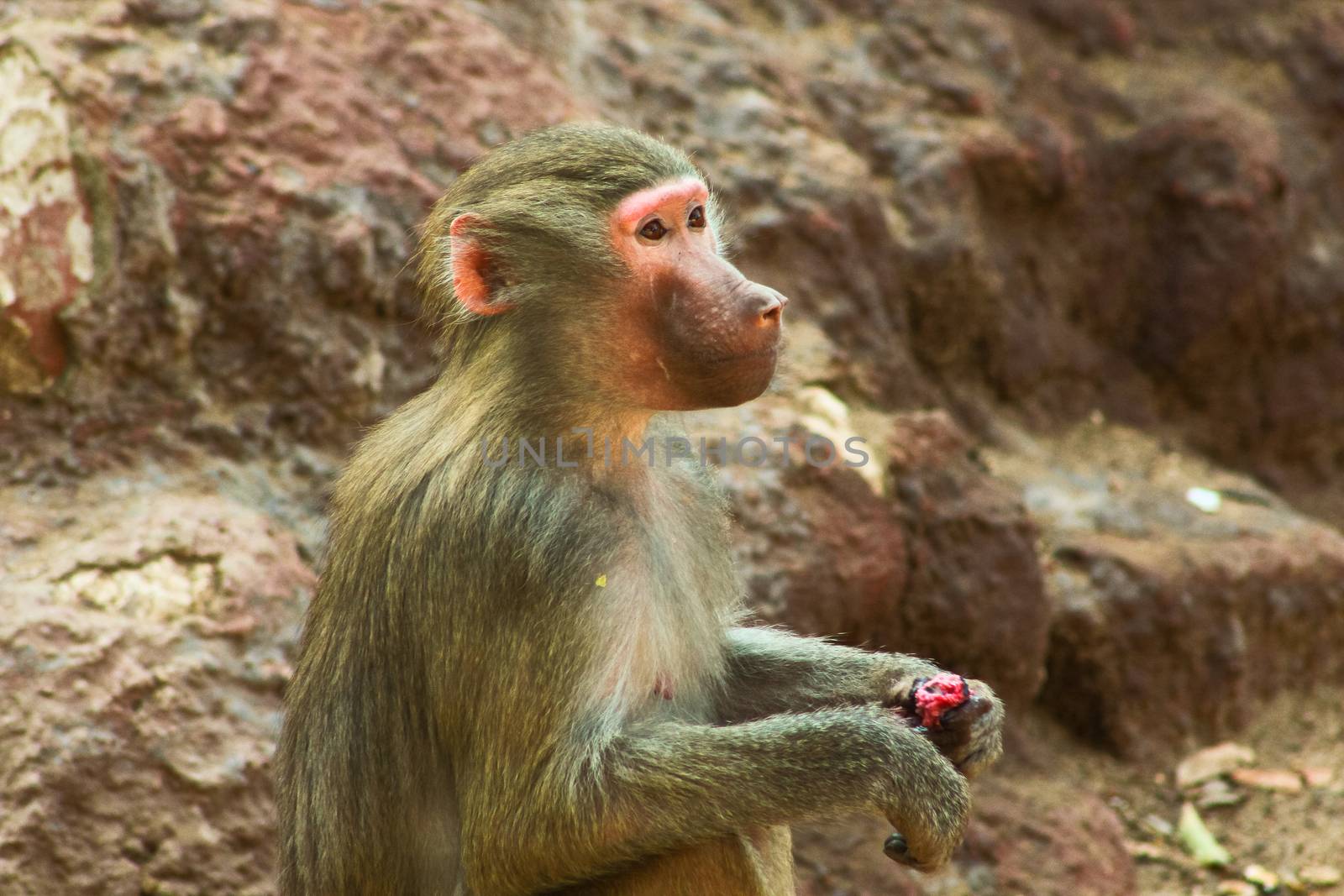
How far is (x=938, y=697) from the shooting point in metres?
3.37

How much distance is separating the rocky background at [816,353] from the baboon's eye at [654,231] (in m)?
1.30

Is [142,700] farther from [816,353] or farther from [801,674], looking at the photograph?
[816,353]

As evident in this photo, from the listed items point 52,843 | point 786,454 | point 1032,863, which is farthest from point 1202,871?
point 52,843

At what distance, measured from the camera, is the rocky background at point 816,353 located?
3.96m

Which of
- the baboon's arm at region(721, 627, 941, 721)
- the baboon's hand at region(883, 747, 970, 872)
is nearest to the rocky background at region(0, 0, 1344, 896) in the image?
the baboon's arm at region(721, 627, 941, 721)

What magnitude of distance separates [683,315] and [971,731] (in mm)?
1114

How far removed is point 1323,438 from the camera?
6.81m

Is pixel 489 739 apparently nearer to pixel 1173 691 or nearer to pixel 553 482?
pixel 553 482

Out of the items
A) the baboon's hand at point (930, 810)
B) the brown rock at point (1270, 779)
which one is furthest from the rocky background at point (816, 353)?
the baboon's hand at point (930, 810)

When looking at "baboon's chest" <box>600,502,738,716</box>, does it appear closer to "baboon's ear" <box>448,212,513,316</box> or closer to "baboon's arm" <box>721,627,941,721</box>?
"baboon's arm" <box>721,627,941,721</box>

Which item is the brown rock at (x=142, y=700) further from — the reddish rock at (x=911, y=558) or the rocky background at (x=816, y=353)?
the reddish rock at (x=911, y=558)

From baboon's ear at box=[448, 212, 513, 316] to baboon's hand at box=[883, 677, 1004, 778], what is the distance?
1.30m

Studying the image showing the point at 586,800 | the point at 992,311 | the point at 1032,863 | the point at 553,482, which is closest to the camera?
the point at 586,800

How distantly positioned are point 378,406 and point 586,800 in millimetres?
1943
